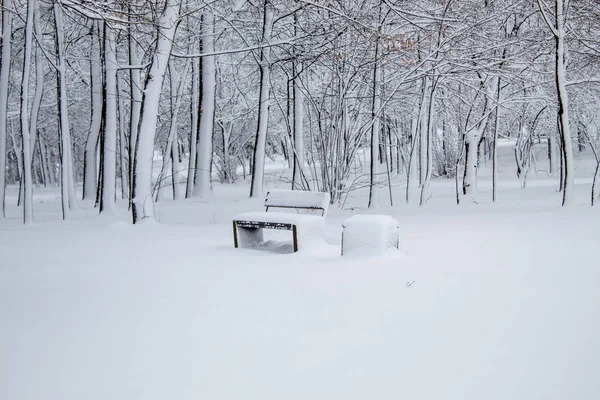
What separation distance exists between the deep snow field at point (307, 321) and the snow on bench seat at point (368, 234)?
16cm

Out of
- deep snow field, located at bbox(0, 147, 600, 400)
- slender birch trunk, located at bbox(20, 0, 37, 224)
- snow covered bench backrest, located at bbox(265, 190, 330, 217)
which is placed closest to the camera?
deep snow field, located at bbox(0, 147, 600, 400)

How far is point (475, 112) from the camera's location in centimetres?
1784

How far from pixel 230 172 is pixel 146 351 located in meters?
25.6

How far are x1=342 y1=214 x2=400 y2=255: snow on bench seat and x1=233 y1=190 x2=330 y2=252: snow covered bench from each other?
699 millimetres

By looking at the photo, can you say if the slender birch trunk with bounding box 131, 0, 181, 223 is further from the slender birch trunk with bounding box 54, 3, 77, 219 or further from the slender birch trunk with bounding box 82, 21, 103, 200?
the slender birch trunk with bounding box 82, 21, 103, 200

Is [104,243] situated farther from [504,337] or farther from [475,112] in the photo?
[475,112]

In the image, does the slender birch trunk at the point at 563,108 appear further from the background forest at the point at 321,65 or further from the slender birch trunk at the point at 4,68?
the slender birch trunk at the point at 4,68

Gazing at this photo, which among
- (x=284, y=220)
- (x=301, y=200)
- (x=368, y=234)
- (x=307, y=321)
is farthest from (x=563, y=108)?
(x=307, y=321)

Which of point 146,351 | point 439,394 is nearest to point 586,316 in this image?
point 439,394

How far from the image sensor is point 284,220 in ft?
21.3

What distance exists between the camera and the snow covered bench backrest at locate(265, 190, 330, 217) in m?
7.54

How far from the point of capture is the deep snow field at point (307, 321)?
284cm

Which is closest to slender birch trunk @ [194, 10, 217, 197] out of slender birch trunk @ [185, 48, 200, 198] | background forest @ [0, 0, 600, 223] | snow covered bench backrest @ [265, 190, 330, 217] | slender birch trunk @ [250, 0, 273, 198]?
background forest @ [0, 0, 600, 223]

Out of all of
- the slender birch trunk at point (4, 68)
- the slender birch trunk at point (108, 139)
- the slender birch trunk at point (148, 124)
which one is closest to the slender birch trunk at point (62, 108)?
the slender birch trunk at point (108, 139)
